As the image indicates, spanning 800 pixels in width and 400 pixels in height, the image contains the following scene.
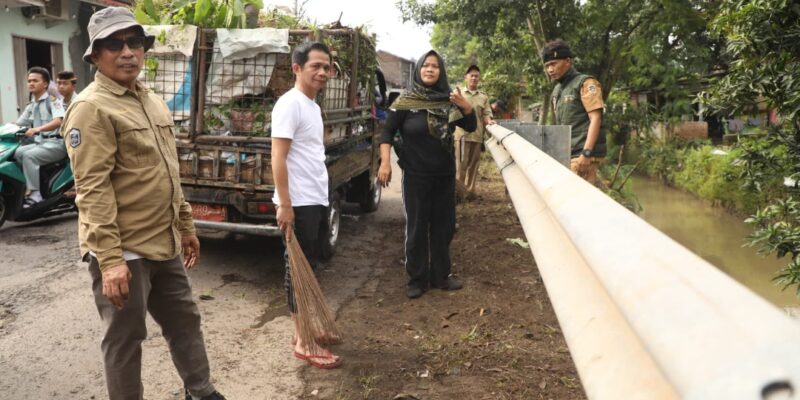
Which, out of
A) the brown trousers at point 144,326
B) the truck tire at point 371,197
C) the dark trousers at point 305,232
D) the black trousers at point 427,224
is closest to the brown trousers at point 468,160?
the truck tire at point 371,197

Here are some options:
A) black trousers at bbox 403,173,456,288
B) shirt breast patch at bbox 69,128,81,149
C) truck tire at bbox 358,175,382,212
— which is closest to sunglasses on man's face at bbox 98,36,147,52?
shirt breast patch at bbox 69,128,81,149

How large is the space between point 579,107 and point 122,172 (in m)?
3.64

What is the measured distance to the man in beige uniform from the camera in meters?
8.88

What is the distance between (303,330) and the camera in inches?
145

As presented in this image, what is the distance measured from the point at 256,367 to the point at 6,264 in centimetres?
316

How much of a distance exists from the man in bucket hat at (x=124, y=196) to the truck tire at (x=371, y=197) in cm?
525

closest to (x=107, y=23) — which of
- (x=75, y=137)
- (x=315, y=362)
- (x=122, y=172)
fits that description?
(x=75, y=137)

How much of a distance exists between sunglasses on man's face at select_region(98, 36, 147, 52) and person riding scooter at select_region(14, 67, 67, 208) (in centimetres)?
499

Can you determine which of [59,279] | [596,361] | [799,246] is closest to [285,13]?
[59,279]

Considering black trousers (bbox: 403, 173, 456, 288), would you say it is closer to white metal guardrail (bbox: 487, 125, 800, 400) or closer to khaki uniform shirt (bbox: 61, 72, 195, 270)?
khaki uniform shirt (bbox: 61, 72, 195, 270)

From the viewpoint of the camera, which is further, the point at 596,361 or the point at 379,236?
the point at 379,236

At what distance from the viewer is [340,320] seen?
4504 millimetres

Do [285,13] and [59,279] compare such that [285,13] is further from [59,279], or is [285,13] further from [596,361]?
[596,361]

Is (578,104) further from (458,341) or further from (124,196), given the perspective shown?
(124,196)
